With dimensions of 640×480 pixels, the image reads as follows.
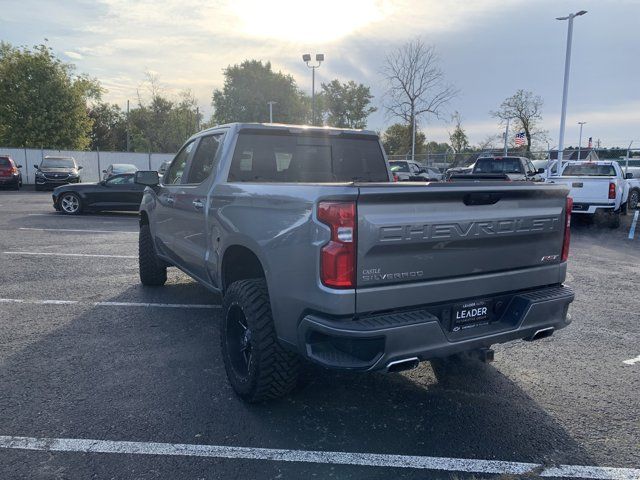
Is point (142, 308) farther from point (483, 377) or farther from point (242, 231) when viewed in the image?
point (483, 377)

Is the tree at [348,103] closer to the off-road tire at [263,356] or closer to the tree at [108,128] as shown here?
the tree at [108,128]

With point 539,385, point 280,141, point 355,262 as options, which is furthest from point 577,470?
point 280,141

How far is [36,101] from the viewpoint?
35719 millimetres

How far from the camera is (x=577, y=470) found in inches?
112

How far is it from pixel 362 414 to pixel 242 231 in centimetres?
150

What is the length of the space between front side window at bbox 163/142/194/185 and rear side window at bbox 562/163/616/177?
11858mm

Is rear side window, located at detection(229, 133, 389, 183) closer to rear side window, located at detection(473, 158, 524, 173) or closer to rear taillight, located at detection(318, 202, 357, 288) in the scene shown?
rear taillight, located at detection(318, 202, 357, 288)

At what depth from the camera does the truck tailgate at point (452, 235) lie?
9.16ft

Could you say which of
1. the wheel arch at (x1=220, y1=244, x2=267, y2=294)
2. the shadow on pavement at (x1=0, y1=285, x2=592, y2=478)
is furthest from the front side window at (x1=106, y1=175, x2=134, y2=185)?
the wheel arch at (x1=220, y1=244, x2=267, y2=294)

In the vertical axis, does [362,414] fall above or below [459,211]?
below

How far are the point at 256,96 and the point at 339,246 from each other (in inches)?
2579

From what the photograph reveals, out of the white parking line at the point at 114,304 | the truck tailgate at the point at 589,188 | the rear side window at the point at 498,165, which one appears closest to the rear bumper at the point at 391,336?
the white parking line at the point at 114,304

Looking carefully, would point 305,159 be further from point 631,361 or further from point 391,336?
point 631,361

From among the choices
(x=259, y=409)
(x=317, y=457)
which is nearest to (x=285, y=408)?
(x=259, y=409)
